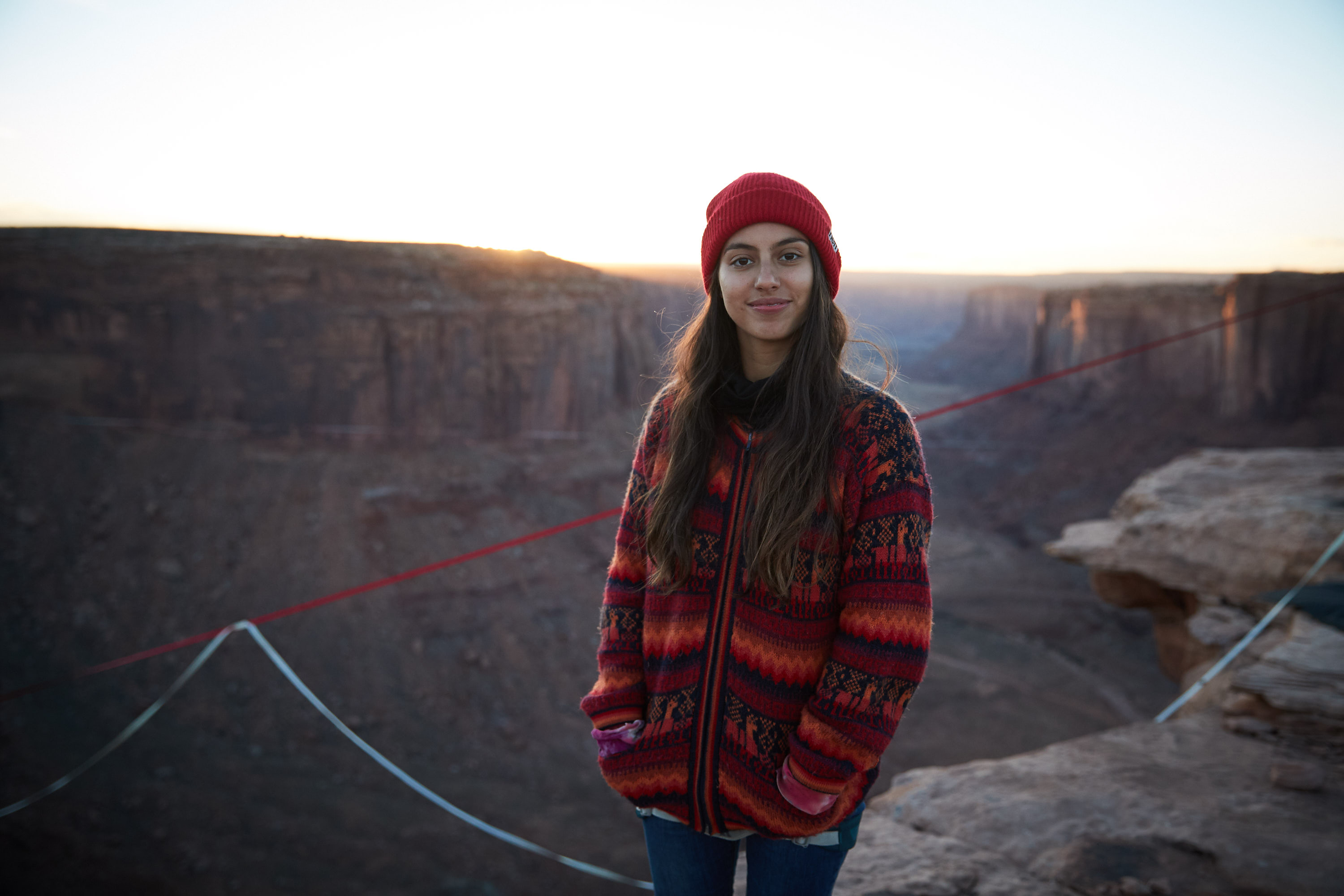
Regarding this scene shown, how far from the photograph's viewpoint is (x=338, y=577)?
10.9m

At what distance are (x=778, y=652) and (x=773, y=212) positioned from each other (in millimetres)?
983

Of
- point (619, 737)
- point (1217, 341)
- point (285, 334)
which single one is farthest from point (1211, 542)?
point (1217, 341)

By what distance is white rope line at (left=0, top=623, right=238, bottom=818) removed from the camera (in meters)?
6.89

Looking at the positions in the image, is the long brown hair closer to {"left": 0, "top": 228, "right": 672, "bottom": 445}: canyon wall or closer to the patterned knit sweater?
the patterned knit sweater

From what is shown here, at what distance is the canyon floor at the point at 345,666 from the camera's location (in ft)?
23.0

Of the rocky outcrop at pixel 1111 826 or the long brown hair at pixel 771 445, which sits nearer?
the long brown hair at pixel 771 445

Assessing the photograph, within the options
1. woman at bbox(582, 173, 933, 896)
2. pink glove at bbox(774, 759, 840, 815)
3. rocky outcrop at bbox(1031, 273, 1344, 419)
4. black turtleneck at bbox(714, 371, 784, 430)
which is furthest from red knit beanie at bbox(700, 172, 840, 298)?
rocky outcrop at bbox(1031, 273, 1344, 419)

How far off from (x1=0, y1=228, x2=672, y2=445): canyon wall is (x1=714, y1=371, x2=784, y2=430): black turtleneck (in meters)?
11.9

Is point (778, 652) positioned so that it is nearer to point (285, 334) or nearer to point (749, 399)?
point (749, 399)

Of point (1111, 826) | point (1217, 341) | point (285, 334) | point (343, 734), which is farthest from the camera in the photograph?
point (1217, 341)

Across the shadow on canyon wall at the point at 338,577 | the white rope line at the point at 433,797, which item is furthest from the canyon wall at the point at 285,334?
the white rope line at the point at 433,797

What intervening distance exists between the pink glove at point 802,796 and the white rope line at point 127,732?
19.7ft

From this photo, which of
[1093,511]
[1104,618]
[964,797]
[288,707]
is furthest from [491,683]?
[1093,511]

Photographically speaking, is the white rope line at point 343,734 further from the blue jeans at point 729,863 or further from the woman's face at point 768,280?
the woman's face at point 768,280
